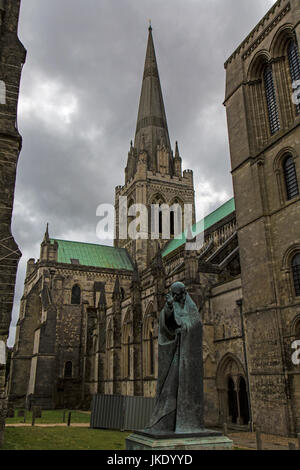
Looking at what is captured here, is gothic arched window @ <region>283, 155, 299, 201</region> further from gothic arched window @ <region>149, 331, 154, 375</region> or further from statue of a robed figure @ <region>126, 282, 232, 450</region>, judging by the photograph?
gothic arched window @ <region>149, 331, 154, 375</region>

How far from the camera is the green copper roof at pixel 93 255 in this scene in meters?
45.5

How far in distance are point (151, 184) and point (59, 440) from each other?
3795 centimetres

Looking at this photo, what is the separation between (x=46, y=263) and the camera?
41312mm

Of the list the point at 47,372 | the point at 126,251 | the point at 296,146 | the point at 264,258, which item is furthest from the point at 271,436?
the point at 126,251

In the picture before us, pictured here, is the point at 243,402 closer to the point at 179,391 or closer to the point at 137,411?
the point at 137,411

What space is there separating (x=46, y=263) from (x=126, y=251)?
12.5 meters

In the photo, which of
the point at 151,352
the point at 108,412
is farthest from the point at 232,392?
the point at 151,352

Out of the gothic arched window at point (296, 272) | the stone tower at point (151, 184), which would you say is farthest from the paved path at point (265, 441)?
the stone tower at point (151, 184)

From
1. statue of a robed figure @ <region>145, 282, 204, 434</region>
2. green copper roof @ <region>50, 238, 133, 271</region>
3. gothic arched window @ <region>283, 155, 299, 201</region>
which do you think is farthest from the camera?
green copper roof @ <region>50, 238, 133, 271</region>

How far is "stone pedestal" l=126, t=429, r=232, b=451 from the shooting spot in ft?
15.1

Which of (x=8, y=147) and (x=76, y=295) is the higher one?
(x=76, y=295)

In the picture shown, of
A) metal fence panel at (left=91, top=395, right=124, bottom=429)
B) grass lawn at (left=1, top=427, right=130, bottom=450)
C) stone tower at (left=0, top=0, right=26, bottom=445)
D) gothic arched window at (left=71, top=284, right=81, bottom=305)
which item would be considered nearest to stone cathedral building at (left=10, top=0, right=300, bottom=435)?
gothic arched window at (left=71, top=284, right=81, bottom=305)

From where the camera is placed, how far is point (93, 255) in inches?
1869

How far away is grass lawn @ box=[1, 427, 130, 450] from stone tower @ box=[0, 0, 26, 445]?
7.32ft
